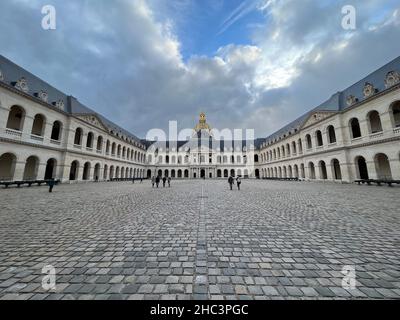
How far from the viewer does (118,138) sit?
39406 mm

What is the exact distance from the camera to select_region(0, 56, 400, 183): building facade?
1798 centimetres

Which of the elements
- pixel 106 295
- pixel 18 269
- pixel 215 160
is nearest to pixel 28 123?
pixel 18 269

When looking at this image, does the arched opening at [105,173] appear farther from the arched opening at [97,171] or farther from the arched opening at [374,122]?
the arched opening at [374,122]

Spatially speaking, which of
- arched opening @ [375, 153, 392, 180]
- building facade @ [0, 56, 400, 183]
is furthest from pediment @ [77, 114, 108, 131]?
arched opening @ [375, 153, 392, 180]

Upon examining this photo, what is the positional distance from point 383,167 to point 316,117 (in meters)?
11.7

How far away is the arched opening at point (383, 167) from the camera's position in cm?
2015

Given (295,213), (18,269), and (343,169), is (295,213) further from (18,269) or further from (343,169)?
(343,169)

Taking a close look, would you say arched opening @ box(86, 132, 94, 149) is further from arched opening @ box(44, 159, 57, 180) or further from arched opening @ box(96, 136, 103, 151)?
arched opening @ box(44, 159, 57, 180)

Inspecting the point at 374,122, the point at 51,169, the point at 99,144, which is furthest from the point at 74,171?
the point at 374,122

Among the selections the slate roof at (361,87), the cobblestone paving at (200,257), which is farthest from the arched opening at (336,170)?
the cobblestone paving at (200,257)

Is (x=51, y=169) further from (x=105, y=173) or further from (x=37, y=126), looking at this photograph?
(x=105, y=173)

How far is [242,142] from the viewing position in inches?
2731
